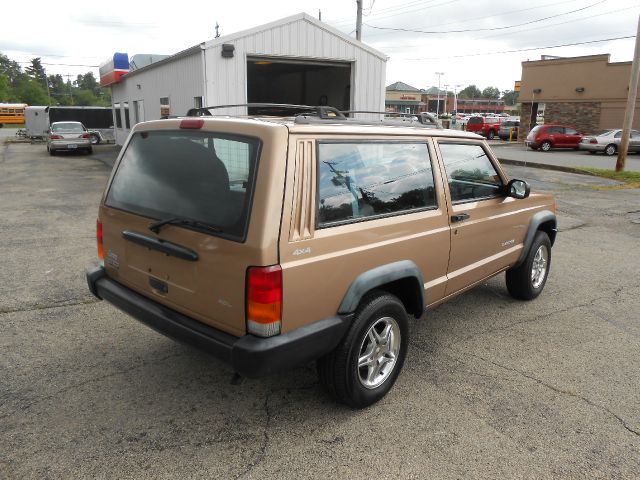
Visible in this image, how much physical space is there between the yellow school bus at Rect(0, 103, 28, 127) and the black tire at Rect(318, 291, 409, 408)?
6579 centimetres

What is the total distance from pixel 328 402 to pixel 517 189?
250 cm

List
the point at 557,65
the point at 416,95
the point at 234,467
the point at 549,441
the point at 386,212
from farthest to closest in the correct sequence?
1. the point at 416,95
2. the point at 557,65
3. the point at 386,212
4. the point at 549,441
5. the point at 234,467

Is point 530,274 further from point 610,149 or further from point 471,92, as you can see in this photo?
point 471,92

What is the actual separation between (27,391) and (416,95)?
107254 mm

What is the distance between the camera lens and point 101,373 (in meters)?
3.56

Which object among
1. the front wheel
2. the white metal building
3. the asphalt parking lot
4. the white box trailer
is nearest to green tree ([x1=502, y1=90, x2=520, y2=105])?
the front wheel

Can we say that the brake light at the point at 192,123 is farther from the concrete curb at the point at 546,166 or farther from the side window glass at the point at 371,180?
the concrete curb at the point at 546,166

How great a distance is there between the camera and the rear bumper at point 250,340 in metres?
2.51

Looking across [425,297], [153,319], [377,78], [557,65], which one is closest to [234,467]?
[153,319]

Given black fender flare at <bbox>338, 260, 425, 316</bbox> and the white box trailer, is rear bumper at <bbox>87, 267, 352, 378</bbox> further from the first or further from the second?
the white box trailer

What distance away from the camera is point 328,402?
10.7 feet

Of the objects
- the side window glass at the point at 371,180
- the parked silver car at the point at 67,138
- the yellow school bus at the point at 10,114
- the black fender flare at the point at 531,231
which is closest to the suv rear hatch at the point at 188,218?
the side window glass at the point at 371,180

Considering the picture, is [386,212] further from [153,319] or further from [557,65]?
[557,65]

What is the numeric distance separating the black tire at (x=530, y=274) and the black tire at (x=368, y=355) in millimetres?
2160
